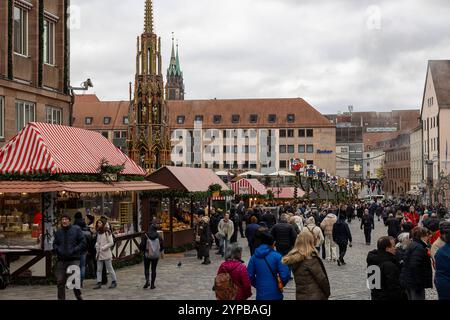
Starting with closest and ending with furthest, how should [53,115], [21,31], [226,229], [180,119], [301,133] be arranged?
[226,229], [21,31], [53,115], [301,133], [180,119]

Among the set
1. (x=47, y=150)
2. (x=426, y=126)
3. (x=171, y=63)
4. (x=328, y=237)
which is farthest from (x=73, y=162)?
(x=171, y=63)

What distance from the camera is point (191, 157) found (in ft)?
310

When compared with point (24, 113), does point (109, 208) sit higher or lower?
lower

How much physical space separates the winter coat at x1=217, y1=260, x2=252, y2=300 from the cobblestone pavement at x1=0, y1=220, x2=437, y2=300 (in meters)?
5.89

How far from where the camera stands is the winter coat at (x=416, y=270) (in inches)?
348

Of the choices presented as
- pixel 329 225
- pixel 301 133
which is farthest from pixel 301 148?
pixel 329 225

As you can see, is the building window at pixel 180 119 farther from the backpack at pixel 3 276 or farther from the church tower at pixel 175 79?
the backpack at pixel 3 276

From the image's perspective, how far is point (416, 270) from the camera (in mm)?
Result: 8859

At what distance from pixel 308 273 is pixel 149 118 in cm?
2647

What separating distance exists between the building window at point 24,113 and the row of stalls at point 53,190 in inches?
134

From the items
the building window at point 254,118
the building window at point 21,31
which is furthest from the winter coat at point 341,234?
the building window at point 254,118

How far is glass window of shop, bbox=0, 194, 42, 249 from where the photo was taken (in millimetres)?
17016

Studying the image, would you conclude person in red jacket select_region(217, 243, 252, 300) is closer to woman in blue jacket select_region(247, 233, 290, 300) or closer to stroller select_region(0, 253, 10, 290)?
woman in blue jacket select_region(247, 233, 290, 300)

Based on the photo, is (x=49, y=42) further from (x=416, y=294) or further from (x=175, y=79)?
(x=175, y=79)
